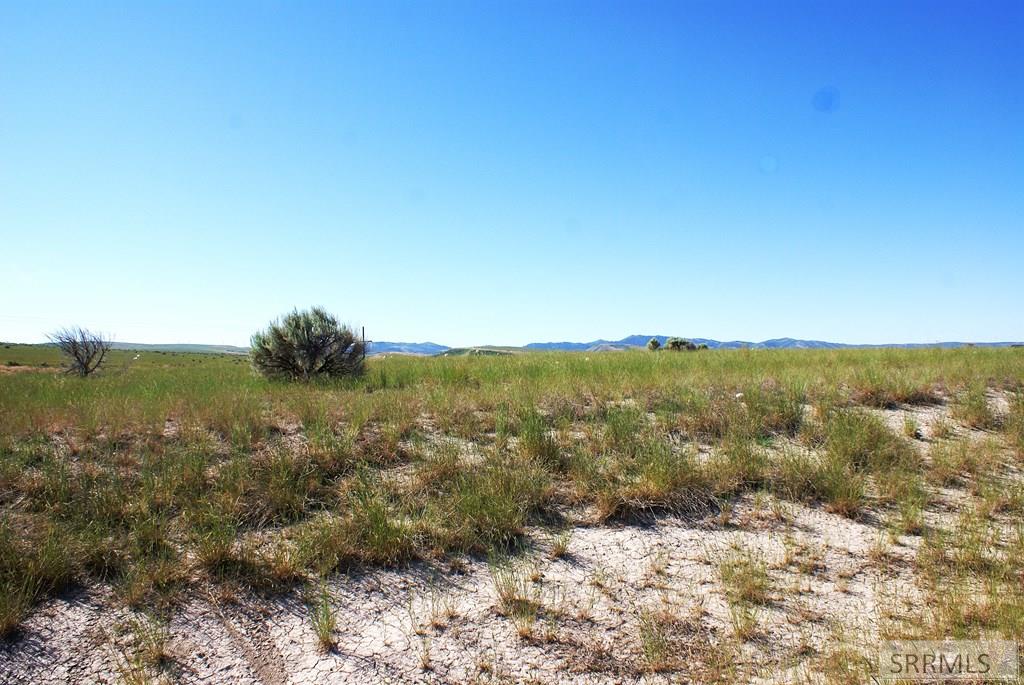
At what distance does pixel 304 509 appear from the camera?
479cm

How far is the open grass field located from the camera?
3119mm

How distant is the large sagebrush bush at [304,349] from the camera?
12.1 m

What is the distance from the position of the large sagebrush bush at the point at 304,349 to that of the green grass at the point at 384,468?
10.3 ft

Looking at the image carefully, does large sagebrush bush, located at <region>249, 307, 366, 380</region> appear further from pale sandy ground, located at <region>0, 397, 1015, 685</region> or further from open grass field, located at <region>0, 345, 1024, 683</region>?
pale sandy ground, located at <region>0, 397, 1015, 685</region>

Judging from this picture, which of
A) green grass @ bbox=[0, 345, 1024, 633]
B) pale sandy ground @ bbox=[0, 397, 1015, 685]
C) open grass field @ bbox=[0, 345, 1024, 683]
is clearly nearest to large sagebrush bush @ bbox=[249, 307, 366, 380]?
green grass @ bbox=[0, 345, 1024, 633]

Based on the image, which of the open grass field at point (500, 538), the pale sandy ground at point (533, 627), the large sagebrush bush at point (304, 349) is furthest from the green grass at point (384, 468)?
the large sagebrush bush at point (304, 349)

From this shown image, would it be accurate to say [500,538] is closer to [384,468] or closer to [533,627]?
[533,627]

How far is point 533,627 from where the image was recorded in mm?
3316

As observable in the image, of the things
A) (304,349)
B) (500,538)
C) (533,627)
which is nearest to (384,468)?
(500,538)

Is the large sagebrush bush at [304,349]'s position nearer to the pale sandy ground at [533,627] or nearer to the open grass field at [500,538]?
the open grass field at [500,538]

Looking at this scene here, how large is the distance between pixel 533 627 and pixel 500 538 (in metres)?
1.04

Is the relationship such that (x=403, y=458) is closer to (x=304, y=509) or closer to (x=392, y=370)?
(x=304, y=509)

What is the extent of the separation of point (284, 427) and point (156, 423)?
5.40 feet

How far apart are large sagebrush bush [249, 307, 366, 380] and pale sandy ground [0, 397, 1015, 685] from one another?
8743 millimetres
